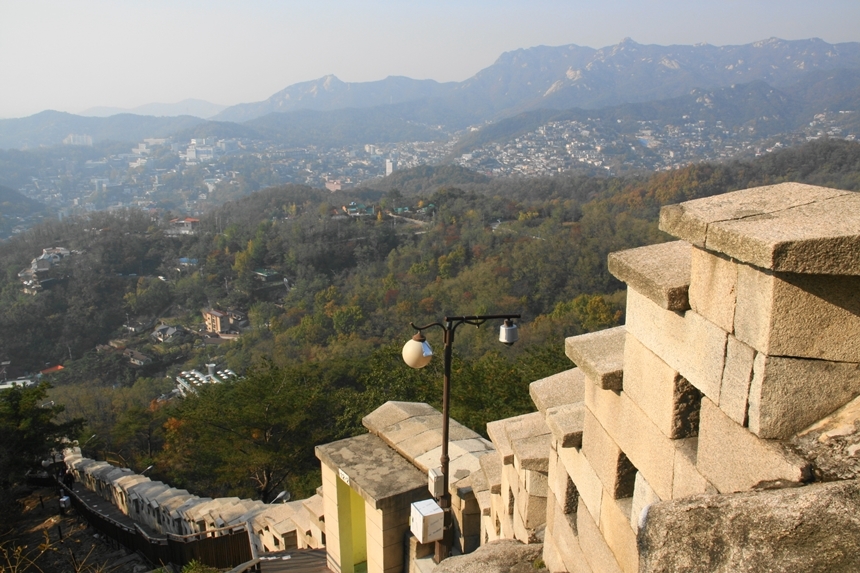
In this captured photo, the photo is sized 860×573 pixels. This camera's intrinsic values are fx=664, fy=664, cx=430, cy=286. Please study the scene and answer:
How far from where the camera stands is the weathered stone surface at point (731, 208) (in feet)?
6.06

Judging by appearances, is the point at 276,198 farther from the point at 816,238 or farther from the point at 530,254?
the point at 816,238

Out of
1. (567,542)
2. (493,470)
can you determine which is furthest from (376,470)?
(567,542)

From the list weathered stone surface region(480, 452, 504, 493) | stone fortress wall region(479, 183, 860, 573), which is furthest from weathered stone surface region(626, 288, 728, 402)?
weathered stone surface region(480, 452, 504, 493)

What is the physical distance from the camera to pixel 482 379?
48.4 feet

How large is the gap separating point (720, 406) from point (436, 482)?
316cm

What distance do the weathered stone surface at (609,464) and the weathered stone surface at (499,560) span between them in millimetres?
987

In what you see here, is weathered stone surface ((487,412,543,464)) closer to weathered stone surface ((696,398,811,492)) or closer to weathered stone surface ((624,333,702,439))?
weathered stone surface ((624,333,702,439))

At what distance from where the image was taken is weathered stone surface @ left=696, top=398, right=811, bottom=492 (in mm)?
1677

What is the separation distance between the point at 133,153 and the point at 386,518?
702ft

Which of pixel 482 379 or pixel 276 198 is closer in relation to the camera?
pixel 482 379

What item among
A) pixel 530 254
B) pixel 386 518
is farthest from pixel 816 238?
pixel 530 254

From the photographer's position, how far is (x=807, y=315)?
1.65m

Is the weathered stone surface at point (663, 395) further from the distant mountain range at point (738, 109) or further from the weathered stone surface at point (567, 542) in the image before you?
the distant mountain range at point (738, 109)

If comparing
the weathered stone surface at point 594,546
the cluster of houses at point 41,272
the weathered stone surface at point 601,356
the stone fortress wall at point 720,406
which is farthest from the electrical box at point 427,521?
the cluster of houses at point 41,272
